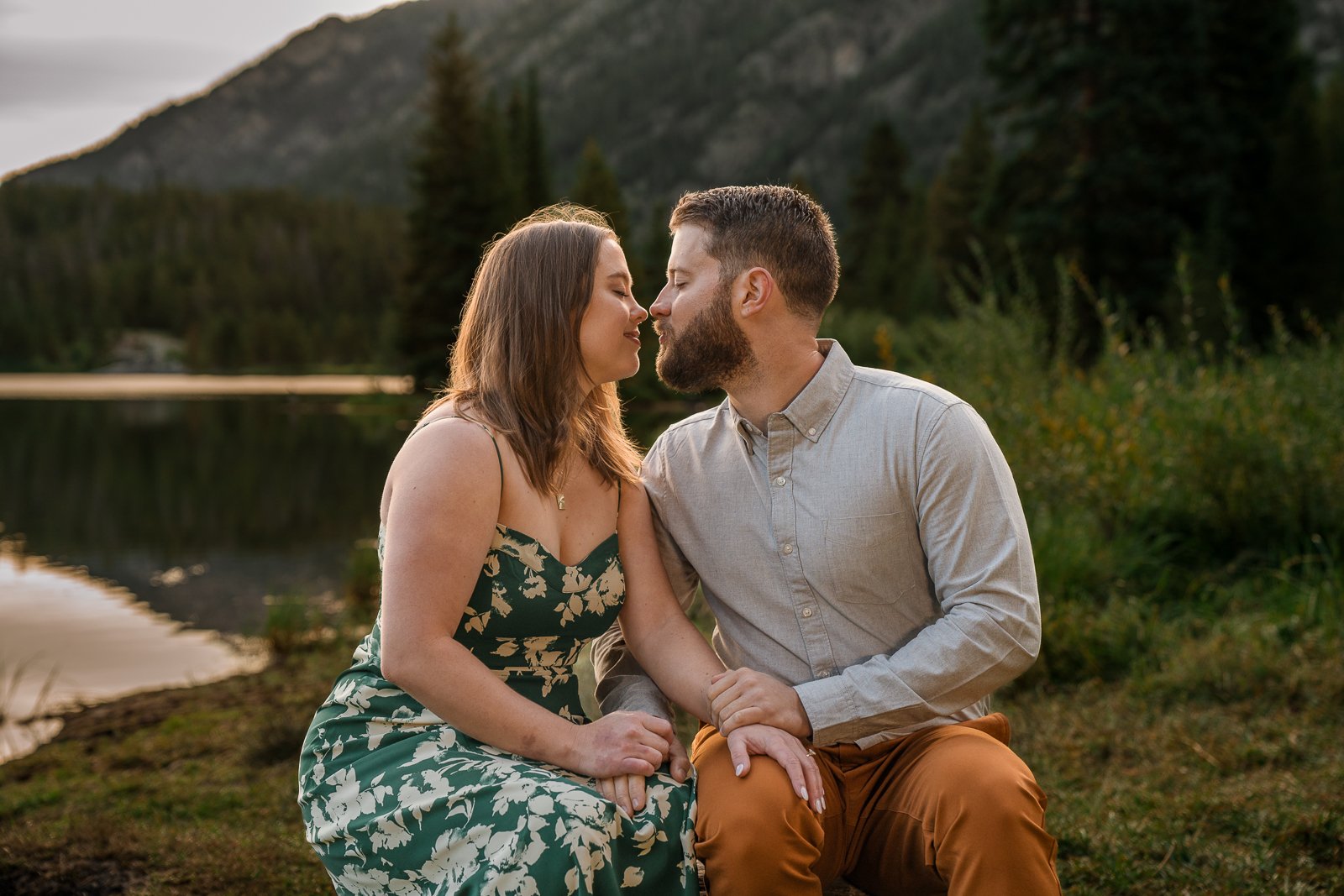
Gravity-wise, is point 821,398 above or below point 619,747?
above

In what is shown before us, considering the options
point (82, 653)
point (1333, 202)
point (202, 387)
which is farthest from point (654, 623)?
point (202, 387)

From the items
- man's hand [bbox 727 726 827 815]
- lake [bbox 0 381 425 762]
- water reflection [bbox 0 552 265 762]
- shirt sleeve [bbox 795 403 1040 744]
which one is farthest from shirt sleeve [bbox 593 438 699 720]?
lake [bbox 0 381 425 762]

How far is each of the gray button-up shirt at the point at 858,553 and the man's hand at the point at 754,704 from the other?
4 centimetres

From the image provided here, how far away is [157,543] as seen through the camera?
42.3 feet

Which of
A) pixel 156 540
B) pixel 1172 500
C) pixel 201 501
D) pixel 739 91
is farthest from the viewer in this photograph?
pixel 739 91

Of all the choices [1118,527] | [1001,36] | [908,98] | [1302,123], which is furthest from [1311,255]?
[908,98]

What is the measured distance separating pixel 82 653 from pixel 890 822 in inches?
296

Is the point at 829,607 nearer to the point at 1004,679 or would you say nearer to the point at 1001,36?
the point at 1004,679

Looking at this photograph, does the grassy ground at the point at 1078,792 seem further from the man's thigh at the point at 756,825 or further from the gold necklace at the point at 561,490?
the gold necklace at the point at 561,490

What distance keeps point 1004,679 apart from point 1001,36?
67.9 feet

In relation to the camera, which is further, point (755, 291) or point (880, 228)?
point (880, 228)

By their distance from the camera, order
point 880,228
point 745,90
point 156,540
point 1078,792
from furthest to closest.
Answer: point 745,90 → point 880,228 → point 156,540 → point 1078,792

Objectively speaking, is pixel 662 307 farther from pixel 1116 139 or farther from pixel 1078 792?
pixel 1116 139

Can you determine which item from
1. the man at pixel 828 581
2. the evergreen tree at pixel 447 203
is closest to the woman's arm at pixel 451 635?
the man at pixel 828 581
